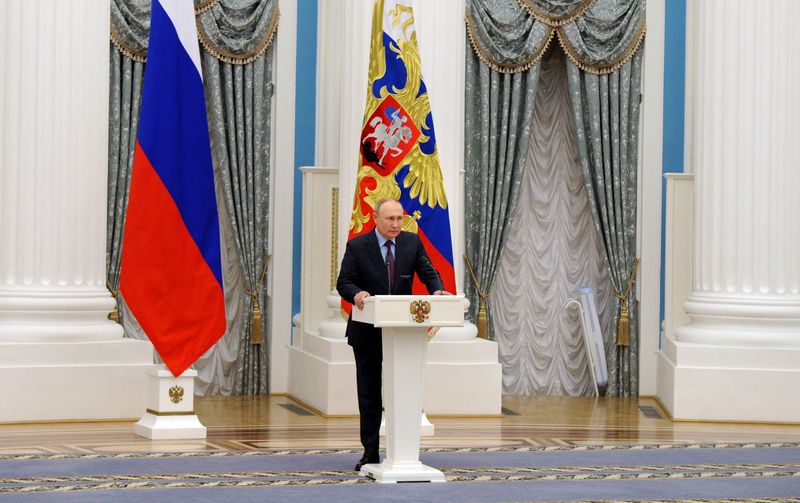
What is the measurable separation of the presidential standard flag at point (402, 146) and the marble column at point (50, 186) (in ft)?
6.07

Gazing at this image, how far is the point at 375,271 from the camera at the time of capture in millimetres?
6980

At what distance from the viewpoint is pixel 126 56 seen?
10.9 meters

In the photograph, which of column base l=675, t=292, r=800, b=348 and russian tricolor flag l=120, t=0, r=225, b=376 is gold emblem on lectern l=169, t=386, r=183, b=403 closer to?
russian tricolor flag l=120, t=0, r=225, b=376

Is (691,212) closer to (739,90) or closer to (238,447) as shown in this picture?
(739,90)

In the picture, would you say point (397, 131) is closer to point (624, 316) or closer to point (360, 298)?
point (360, 298)

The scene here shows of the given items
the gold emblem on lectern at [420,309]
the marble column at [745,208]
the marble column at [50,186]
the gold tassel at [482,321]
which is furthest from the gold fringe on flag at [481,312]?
the gold emblem on lectern at [420,309]

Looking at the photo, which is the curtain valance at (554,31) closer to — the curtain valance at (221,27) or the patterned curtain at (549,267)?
the patterned curtain at (549,267)

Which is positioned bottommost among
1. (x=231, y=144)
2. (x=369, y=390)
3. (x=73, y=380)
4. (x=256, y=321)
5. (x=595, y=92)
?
(x=73, y=380)

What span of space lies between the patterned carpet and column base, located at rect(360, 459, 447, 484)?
6 cm

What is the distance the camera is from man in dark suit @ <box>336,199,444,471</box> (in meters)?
6.98

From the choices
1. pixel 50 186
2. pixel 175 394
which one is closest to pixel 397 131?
pixel 175 394

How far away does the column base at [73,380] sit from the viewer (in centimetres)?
885

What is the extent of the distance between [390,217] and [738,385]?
389cm

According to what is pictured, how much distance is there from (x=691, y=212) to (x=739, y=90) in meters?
1.54
